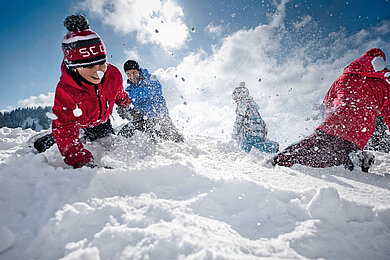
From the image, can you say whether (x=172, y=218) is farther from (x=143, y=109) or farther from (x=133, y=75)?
(x=133, y=75)

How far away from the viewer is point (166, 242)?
2.31 ft

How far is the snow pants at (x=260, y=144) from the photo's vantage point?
408 cm

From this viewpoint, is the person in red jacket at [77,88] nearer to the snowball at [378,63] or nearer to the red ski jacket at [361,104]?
the red ski jacket at [361,104]

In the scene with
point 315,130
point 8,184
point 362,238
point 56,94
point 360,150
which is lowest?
point 362,238

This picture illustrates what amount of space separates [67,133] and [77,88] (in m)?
0.51

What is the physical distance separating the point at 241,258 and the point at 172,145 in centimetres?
251

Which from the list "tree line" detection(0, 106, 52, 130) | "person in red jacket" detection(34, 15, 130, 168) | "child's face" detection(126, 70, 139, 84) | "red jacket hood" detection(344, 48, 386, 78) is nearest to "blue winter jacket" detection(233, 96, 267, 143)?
"red jacket hood" detection(344, 48, 386, 78)

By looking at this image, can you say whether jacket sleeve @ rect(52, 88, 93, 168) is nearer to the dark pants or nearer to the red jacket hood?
the dark pants

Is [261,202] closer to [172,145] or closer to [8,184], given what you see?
[8,184]

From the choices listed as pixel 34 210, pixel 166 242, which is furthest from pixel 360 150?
pixel 34 210

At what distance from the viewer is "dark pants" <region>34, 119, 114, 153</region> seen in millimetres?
2550

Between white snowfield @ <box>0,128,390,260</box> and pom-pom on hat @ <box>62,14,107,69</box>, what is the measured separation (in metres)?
1.06

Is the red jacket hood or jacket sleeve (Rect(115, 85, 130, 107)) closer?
the red jacket hood

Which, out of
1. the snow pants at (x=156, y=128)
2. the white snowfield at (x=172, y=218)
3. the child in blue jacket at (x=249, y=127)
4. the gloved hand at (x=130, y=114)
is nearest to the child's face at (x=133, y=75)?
the gloved hand at (x=130, y=114)
